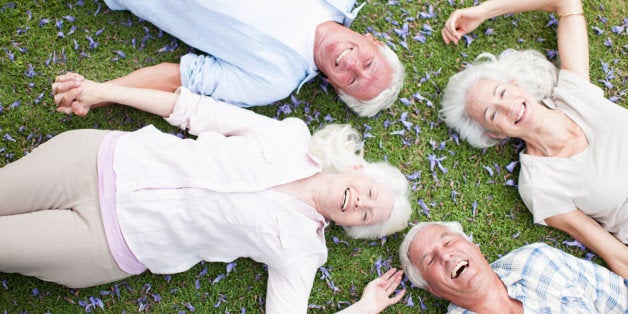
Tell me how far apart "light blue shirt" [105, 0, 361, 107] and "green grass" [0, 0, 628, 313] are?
1.09 ft

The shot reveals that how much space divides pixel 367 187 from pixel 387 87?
106 centimetres

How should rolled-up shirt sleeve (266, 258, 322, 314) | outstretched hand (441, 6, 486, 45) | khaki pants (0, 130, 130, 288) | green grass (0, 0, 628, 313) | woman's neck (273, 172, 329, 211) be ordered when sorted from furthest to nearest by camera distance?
outstretched hand (441, 6, 486, 45), green grass (0, 0, 628, 313), rolled-up shirt sleeve (266, 258, 322, 314), woman's neck (273, 172, 329, 211), khaki pants (0, 130, 130, 288)

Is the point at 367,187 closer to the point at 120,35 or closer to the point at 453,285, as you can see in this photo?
the point at 453,285

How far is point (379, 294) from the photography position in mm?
4754

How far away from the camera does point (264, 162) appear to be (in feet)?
13.6

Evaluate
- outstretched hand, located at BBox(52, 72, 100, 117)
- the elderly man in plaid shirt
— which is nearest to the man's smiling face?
the elderly man in plaid shirt

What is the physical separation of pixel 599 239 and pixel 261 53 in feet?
11.6

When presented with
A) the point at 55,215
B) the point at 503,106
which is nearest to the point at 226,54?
the point at 55,215

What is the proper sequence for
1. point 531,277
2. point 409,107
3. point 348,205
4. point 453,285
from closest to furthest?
1. point 348,205
2. point 453,285
3. point 531,277
4. point 409,107

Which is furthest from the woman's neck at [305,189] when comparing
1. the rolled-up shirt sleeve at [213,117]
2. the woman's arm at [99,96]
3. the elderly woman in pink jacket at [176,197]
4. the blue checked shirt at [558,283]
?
the blue checked shirt at [558,283]

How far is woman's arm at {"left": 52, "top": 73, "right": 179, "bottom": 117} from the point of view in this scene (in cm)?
441

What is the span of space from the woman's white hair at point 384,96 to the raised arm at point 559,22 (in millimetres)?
766

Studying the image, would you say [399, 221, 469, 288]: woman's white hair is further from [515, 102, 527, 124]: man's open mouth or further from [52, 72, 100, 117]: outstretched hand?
[52, 72, 100, 117]: outstretched hand

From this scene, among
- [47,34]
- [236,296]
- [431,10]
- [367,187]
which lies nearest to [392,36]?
[431,10]
